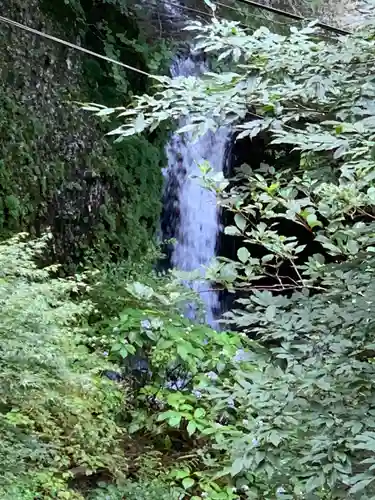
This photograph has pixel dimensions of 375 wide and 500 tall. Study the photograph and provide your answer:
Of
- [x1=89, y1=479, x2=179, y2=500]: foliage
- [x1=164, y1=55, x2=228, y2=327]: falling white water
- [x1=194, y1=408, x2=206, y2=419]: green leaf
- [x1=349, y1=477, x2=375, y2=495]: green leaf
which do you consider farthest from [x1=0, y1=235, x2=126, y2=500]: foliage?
[x1=164, y1=55, x2=228, y2=327]: falling white water

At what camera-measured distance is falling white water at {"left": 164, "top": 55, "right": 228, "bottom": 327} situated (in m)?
5.96

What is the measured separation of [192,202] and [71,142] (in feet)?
7.02

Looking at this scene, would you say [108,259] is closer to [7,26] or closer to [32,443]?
[7,26]

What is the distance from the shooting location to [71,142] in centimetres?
429

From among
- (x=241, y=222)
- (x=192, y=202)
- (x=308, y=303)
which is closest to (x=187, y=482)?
(x=241, y=222)

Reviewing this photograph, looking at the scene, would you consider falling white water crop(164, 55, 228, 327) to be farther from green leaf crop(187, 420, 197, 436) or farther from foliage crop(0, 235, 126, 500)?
foliage crop(0, 235, 126, 500)

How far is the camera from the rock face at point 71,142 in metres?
3.79

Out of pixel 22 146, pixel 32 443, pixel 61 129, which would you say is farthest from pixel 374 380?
pixel 61 129

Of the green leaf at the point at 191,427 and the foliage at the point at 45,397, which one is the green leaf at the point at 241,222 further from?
the green leaf at the point at 191,427

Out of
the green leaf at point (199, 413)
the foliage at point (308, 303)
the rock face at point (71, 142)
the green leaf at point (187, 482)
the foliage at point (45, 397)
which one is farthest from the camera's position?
the rock face at point (71, 142)

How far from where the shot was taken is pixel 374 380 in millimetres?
1357

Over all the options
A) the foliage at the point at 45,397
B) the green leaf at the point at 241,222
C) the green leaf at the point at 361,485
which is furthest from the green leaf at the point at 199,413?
the green leaf at the point at 361,485

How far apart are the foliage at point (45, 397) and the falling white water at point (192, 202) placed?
294cm

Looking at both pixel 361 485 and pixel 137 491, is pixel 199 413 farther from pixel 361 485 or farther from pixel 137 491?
pixel 361 485
